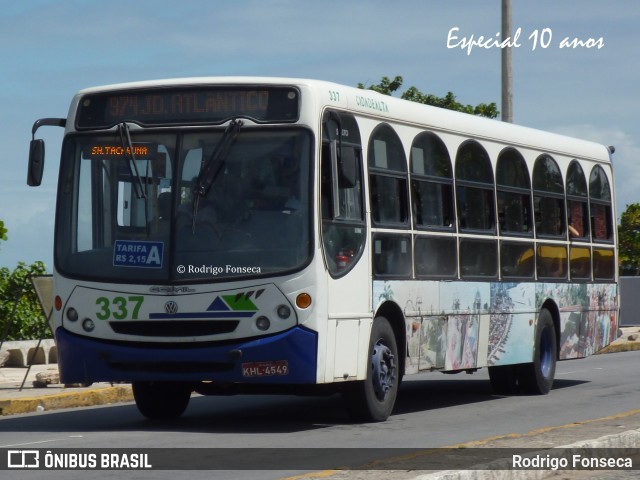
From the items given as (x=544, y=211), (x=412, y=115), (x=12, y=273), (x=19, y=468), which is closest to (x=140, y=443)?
(x=19, y=468)

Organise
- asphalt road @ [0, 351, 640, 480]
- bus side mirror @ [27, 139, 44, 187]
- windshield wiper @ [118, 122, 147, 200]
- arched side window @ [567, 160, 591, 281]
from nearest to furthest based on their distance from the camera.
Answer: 1. asphalt road @ [0, 351, 640, 480]
2. windshield wiper @ [118, 122, 147, 200]
3. bus side mirror @ [27, 139, 44, 187]
4. arched side window @ [567, 160, 591, 281]

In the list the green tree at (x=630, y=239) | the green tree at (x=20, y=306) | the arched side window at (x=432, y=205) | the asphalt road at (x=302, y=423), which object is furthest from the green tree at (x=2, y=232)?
the green tree at (x=630, y=239)

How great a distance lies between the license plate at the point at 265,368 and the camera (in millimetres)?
12156

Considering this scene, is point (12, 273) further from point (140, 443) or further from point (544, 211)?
point (140, 443)

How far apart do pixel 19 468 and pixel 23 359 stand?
1266cm

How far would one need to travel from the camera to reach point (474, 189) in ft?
52.1

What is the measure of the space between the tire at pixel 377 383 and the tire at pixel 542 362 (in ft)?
14.0

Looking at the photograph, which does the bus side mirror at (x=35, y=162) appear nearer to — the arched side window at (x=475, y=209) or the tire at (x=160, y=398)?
the tire at (x=160, y=398)

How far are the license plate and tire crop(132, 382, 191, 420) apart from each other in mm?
1780

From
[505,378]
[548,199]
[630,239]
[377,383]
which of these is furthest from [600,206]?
[630,239]

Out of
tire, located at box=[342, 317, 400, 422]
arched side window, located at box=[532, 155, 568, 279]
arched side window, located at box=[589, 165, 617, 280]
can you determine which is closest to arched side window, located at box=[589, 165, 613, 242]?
arched side window, located at box=[589, 165, 617, 280]

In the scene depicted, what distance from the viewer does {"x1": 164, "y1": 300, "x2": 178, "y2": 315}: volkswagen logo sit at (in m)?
12.4

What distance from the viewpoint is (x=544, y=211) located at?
17.9 m

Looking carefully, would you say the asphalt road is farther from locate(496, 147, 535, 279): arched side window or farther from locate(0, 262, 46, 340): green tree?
locate(0, 262, 46, 340): green tree
